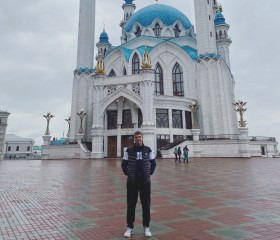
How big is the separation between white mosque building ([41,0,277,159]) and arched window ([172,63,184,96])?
170mm

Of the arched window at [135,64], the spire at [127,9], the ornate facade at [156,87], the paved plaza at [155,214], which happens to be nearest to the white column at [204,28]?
the ornate facade at [156,87]

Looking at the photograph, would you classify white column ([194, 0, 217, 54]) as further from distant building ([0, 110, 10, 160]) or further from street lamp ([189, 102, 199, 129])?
distant building ([0, 110, 10, 160])

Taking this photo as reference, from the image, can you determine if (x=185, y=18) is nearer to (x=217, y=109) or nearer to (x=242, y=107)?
(x=217, y=109)

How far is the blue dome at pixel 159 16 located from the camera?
154ft

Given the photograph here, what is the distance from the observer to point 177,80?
4003 cm

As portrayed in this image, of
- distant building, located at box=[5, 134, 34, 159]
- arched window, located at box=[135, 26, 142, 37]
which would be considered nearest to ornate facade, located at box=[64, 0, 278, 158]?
arched window, located at box=[135, 26, 142, 37]

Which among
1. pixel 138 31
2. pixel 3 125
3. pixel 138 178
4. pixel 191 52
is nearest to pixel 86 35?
pixel 138 31

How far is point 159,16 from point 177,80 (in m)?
16.0

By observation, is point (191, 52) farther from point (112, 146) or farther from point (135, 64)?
point (112, 146)

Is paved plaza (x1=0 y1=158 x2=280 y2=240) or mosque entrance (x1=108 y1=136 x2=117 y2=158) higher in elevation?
mosque entrance (x1=108 y1=136 x2=117 y2=158)

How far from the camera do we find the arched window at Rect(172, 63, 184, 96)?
3950cm

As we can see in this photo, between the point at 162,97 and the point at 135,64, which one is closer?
the point at 162,97

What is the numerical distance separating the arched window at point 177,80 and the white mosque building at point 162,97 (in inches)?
6.7

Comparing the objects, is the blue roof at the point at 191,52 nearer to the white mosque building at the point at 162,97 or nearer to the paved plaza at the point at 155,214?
the white mosque building at the point at 162,97
